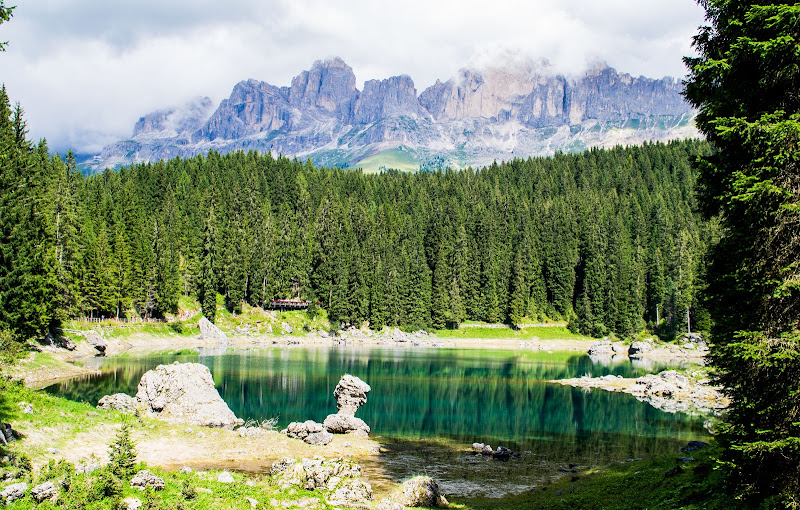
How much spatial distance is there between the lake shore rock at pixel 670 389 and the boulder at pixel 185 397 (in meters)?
37.2

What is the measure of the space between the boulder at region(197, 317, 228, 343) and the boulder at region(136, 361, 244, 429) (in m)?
65.4

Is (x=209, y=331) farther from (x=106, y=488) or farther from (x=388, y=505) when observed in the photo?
(x=106, y=488)

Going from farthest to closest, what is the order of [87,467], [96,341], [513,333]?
[513,333] → [96,341] → [87,467]

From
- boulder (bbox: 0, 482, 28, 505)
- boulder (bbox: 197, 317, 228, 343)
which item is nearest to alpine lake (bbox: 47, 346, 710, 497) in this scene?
boulder (bbox: 0, 482, 28, 505)

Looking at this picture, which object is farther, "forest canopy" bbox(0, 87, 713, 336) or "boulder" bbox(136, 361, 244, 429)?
"forest canopy" bbox(0, 87, 713, 336)

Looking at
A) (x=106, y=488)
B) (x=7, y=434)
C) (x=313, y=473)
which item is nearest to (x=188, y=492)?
(x=106, y=488)

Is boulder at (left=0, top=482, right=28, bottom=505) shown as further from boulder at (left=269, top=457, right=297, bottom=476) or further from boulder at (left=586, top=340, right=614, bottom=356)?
boulder at (left=586, top=340, right=614, bottom=356)

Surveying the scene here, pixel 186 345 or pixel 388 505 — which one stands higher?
pixel 388 505

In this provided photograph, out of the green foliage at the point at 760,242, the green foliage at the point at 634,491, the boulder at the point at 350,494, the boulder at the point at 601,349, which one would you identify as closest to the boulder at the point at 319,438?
the boulder at the point at 350,494

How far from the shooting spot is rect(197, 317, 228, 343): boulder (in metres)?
99.4

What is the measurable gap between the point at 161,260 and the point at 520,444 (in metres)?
83.5

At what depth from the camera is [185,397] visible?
3472 cm

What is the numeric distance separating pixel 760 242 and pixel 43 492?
20.2 m

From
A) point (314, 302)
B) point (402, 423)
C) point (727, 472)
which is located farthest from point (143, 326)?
point (727, 472)
